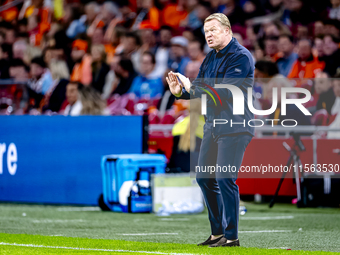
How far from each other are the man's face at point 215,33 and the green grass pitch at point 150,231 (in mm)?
1685

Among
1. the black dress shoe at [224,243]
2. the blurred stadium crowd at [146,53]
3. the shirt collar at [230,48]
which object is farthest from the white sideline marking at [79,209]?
the shirt collar at [230,48]

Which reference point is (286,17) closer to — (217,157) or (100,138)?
(100,138)

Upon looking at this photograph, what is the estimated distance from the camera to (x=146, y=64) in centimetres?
1344

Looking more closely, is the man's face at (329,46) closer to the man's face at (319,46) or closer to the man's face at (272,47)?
the man's face at (319,46)

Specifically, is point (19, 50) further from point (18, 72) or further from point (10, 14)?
point (10, 14)

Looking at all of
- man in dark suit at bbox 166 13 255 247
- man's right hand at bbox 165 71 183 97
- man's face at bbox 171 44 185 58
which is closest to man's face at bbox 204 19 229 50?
man in dark suit at bbox 166 13 255 247

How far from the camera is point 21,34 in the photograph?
60.6 ft

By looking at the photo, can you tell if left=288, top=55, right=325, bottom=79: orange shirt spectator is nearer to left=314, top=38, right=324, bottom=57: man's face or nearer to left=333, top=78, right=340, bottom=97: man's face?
left=314, top=38, right=324, bottom=57: man's face

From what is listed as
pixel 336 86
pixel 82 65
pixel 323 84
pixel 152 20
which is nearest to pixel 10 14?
pixel 82 65

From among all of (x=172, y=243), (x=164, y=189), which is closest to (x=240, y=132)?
(x=172, y=243)

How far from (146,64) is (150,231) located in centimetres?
677

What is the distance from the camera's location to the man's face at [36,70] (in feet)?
52.2

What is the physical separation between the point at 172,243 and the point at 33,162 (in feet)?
18.2

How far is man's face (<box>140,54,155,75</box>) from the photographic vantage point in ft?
44.0
